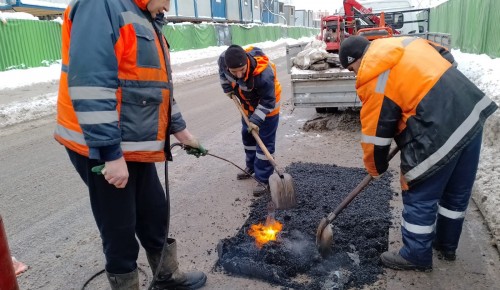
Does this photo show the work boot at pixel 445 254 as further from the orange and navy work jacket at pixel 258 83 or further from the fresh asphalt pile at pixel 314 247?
the orange and navy work jacket at pixel 258 83

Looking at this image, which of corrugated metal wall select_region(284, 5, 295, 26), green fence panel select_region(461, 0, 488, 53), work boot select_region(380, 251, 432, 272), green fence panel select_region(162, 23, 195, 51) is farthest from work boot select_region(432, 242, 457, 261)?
corrugated metal wall select_region(284, 5, 295, 26)

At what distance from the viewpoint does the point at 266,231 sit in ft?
11.1

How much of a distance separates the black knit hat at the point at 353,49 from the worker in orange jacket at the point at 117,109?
1298 mm

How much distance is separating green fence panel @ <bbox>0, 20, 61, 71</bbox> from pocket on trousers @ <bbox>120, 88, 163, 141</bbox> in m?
14.1

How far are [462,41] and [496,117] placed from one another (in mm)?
8820

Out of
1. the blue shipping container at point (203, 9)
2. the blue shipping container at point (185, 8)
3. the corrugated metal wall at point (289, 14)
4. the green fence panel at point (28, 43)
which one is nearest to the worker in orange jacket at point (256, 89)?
the green fence panel at point (28, 43)

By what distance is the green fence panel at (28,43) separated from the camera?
1345 centimetres

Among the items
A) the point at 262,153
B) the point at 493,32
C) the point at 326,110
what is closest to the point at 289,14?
the point at 493,32

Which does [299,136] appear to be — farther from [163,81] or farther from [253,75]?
[163,81]

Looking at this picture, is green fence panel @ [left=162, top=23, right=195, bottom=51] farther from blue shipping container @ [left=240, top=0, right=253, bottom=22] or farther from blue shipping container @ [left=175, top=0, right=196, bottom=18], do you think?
blue shipping container @ [left=240, top=0, right=253, bottom=22]

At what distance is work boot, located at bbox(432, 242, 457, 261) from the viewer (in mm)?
3012

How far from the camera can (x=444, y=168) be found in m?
2.66

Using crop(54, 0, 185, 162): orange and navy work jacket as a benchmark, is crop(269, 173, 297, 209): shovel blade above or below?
below

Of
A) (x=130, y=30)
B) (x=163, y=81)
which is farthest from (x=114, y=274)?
(x=130, y=30)
